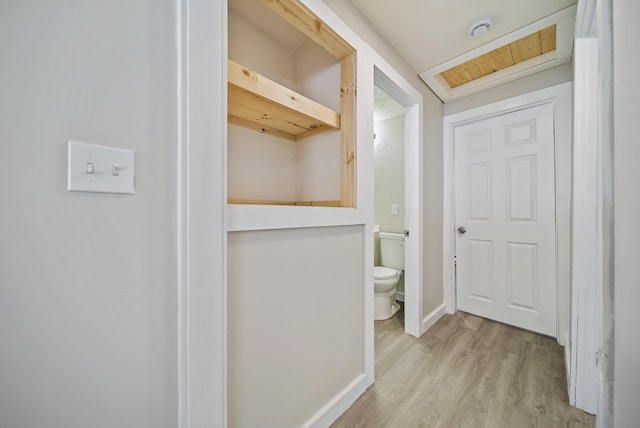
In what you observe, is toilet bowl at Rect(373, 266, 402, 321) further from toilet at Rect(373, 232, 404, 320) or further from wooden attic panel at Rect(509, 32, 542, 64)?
wooden attic panel at Rect(509, 32, 542, 64)

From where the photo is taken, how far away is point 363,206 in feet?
4.61

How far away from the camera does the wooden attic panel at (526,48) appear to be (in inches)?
70.5

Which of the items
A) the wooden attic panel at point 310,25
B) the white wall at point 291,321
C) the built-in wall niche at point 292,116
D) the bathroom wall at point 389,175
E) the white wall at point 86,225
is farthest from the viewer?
the bathroom wall at point 389,175

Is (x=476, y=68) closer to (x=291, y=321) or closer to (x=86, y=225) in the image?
(x=291, y=321)

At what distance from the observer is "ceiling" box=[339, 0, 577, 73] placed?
144 cm

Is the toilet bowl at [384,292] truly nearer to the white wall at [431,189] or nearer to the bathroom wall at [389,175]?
the white wall at [431,189]

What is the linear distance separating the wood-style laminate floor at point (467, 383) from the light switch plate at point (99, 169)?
1.44m

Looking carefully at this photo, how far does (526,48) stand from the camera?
1894mm

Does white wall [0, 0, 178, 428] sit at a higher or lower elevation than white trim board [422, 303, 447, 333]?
higher

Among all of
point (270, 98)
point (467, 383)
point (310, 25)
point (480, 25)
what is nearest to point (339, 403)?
point (467, 383)

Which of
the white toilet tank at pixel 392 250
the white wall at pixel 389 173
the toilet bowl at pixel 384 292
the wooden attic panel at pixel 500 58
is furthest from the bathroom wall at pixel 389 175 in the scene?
the wooden attic panel at pixel 500 58

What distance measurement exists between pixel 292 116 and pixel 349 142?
0.34 metres

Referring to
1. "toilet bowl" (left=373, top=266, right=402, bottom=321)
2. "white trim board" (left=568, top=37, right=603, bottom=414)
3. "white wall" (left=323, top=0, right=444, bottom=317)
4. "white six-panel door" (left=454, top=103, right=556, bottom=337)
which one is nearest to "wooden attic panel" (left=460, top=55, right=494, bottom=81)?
"white wall" (left=323, top=0, right=444, bottom=317)

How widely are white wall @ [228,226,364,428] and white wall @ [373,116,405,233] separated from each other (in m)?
1.81
